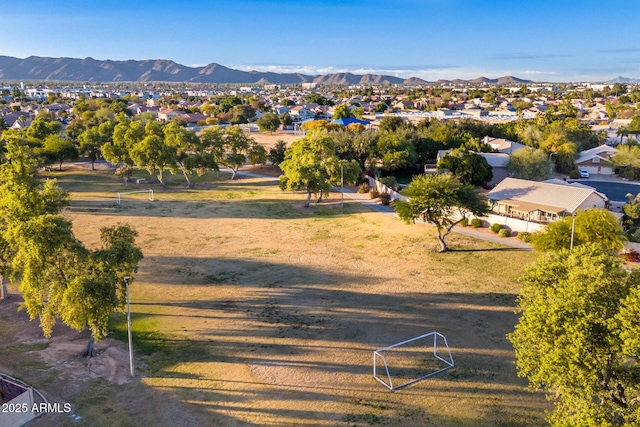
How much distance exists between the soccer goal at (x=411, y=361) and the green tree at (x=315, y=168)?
26527 millimetres

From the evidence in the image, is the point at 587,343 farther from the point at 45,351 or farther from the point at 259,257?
the point at 259,257

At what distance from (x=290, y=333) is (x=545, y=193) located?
29.7 m

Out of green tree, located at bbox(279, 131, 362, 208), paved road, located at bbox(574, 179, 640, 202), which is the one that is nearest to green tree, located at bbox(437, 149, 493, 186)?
green tree, located at bbox(279, 131, 362, 208)

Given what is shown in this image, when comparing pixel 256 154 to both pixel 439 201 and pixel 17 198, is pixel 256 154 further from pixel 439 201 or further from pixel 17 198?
pixel 17 198

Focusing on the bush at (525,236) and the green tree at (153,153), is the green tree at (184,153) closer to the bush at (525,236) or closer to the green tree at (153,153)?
the green tree at (153,153)

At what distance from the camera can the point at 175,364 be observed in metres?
20.8

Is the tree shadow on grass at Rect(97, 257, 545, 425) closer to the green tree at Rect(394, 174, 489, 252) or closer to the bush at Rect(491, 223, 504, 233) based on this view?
the green tree at Rect(394, 174, 489, 252)

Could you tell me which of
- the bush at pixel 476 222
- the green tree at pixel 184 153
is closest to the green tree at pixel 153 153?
the green tree at pixel 184 153

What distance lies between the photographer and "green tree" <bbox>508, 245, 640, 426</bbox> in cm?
1302

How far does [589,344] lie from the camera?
1389 cm

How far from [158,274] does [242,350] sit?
1128 cm

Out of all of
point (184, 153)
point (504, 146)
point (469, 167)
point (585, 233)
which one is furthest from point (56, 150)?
point (585, 233)

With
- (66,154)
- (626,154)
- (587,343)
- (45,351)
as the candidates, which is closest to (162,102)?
(66,154)

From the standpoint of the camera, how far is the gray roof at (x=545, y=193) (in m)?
41.2
